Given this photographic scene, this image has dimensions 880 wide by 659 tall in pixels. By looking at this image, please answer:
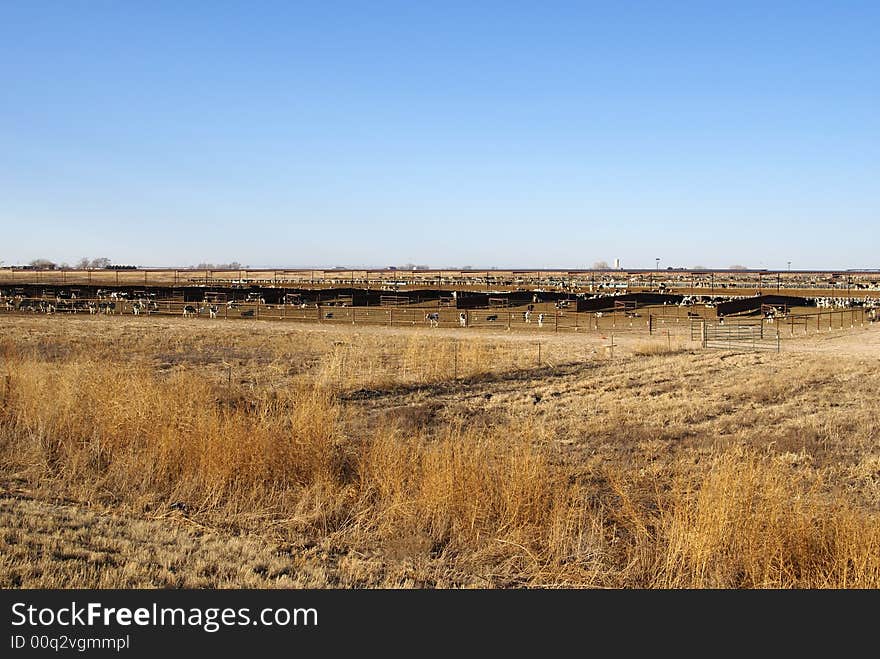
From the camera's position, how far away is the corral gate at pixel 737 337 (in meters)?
33.2

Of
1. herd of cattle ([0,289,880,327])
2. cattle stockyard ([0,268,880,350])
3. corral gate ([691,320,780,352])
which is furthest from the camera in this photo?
herd of cattle ([0,289,880,327])

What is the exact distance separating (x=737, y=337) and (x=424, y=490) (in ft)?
105

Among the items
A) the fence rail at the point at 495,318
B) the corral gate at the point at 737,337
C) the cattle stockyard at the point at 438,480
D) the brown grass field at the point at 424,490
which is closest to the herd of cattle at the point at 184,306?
the fence rail at the point at 495,318

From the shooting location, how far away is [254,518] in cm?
849

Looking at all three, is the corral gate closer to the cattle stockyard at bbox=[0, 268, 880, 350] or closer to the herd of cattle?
the cattle stockyard at bbox=[0, 268, 880, 350]

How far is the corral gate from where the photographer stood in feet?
109

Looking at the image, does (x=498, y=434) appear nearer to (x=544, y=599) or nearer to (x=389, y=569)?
(x=389, y=569)

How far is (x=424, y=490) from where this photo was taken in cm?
880

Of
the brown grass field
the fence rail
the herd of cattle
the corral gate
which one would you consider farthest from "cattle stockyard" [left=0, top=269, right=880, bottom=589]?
the herd of cattle

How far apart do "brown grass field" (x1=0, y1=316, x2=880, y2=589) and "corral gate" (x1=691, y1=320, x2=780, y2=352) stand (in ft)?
45.1

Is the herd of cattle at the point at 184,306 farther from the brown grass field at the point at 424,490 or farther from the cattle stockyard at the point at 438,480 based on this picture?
the brown grass field at the point at 424,490

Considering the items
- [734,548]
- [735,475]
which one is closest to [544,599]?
[734,548]

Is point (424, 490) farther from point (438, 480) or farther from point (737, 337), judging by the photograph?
point (737, 337)

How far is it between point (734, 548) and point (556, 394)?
1335 centimetres
